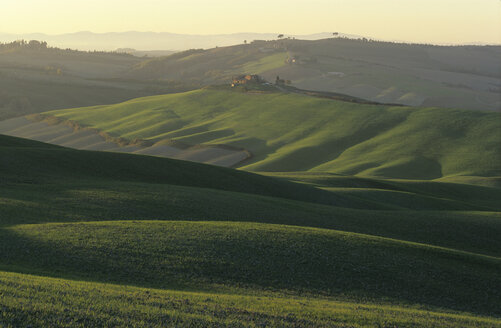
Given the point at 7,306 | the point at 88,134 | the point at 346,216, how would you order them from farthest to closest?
the point at 88,134, the point at 346,216, the point at 7,306

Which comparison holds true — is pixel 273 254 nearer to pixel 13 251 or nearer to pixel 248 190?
pixel 13 251

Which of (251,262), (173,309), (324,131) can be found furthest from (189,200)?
(324,131)

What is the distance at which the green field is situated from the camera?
20750 mm

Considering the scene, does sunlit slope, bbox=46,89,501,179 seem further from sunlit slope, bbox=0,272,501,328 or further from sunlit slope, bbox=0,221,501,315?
sunlit slope, bbox=0,272,501,328

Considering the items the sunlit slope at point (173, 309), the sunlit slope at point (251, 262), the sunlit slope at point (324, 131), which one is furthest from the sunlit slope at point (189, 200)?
the sunlit slope at point (324, 131)

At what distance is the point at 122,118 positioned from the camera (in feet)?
565

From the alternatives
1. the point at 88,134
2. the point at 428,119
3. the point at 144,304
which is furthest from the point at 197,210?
the point at 88,134

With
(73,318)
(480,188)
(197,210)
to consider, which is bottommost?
(480,188)

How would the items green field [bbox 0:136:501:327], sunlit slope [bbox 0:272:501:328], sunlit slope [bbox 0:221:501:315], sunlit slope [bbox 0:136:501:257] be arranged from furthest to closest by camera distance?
sunlit slope [bbox 0:136:501:257] < sunlit slope [bbox 0:221:501:315] < green field [bbox 0:136:501:327] < sunlit slope [bbox 0:272:501:328]

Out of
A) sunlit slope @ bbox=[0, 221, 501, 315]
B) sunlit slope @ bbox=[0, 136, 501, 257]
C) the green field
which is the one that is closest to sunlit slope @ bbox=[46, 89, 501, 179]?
sunlit slope @ bbox=[0, 136, 501, 257]

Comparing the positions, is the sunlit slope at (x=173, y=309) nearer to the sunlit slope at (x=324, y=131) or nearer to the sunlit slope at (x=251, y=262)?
the sunlit slope at (x=251, y=262)

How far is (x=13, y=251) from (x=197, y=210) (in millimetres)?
18307

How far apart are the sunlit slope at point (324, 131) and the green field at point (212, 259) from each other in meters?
55.6

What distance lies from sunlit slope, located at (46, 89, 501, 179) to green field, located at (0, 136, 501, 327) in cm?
5558
